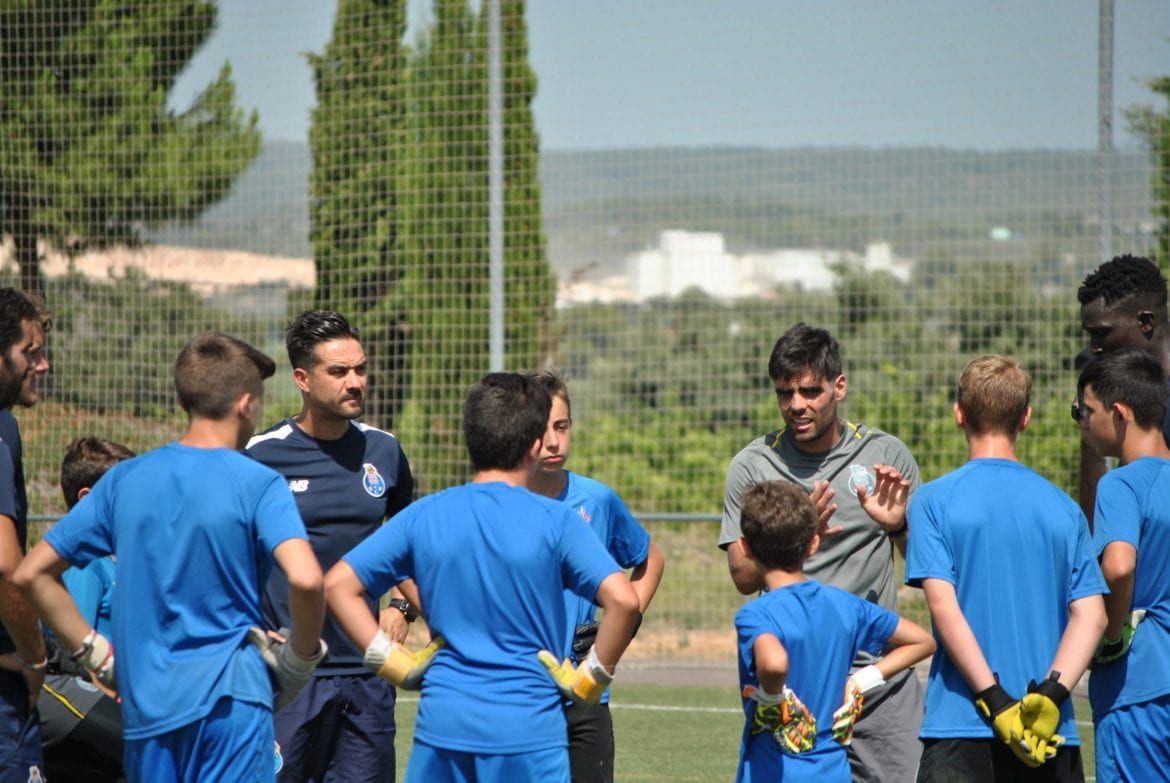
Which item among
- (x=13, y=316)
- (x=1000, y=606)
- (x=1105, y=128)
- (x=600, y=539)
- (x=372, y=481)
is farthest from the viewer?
(x=1105, y=128)

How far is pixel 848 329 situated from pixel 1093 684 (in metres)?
19.0

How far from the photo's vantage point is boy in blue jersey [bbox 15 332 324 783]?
3.56 metres

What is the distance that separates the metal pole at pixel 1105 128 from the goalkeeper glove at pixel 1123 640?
6.65 metres

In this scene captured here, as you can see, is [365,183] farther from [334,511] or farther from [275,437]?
[334,511]

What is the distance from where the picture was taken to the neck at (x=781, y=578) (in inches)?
155

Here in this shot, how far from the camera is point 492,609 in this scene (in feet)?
11.9

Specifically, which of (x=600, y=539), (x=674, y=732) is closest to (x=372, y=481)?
(x=600, y=539)

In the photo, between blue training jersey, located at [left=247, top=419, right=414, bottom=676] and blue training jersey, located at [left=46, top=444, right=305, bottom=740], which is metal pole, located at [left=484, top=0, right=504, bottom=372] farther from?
blue training jersey, located at [left=46, top=444, right=305, bottom=740]

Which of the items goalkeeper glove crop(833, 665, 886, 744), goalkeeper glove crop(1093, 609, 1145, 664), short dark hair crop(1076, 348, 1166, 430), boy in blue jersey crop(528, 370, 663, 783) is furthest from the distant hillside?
goalkeeper glove crop(833, 665, 886, 744)

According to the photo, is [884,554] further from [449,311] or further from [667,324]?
[667,324]

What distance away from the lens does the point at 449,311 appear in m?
13.2

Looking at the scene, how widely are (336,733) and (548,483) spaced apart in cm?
125

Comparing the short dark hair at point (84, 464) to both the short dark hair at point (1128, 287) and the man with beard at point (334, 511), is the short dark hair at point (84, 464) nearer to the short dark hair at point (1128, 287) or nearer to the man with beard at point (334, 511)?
the man with beard at point (334, 511)

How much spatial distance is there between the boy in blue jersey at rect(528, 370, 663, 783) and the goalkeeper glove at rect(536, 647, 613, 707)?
1145 millimetres
